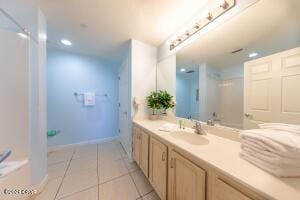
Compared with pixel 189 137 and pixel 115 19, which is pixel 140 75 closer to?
pixel 115 19

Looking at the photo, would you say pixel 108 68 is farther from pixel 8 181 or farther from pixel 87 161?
pixel 8 181

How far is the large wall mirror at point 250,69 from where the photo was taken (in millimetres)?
913

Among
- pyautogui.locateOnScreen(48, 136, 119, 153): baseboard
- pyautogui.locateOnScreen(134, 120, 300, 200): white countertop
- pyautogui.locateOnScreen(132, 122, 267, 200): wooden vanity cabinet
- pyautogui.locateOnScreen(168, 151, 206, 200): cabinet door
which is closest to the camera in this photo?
pyautogui.locateOnScreen(134, 120, 300, 200): white countertop

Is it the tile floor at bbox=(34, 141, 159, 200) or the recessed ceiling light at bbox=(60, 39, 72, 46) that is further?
the recessed ceiling light at bbox=(60, 39, 72, 46)

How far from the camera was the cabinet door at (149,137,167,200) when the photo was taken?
4.12ft

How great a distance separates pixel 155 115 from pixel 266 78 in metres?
1.77

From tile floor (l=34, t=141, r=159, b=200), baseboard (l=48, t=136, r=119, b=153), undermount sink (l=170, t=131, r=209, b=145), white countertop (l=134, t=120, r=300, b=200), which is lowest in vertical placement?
tile floor (l=34, t=141, r=159, b=200)

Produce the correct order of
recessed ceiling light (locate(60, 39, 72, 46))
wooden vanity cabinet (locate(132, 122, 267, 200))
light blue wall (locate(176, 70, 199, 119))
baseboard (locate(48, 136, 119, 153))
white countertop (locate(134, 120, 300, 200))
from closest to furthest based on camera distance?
1. white countertop (locate(134, 120, 300, 200))
2. wooden vanity cabinet (locate(132, 122, 267, 200))
3. light blue wall (locate(176, 70, 199, 119))
4. recessed ceiling light (locate(60, 39, 72, 46))
5. baseboard (locate(48, 136, 119, 153))

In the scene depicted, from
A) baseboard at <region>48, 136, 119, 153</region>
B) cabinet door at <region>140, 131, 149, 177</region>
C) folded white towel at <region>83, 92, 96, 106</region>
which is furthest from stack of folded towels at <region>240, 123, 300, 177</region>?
baseboard at <region>48, 136, 119, 153</region>

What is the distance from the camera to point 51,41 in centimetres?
254

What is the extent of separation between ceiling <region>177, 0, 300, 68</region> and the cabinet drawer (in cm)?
107

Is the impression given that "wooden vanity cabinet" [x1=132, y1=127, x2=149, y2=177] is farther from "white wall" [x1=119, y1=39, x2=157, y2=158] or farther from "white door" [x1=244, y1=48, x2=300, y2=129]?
"white door" [x1=244, y1=48, x2=300, y2=129]

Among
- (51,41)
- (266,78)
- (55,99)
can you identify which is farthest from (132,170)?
(51,41)

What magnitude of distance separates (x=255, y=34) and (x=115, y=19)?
1.71 m
